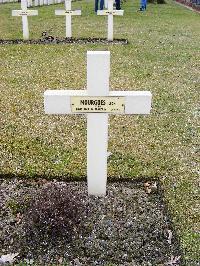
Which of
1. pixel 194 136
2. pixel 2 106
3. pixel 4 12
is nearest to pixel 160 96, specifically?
pixel 194 136

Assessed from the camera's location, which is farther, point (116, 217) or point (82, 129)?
point (82, 129)

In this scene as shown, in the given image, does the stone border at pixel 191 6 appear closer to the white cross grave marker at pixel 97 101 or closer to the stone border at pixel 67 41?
the stone border at pixel 67 41

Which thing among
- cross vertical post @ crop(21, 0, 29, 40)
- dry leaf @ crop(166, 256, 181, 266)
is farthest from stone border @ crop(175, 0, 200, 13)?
dry leaf @ crop(166, 256, 181, 266)

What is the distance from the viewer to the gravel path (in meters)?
3.59

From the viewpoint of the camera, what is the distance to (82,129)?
20.7ft

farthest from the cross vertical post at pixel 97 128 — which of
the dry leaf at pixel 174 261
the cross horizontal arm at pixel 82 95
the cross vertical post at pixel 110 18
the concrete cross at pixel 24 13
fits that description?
the concrete cross at pixel 24 13

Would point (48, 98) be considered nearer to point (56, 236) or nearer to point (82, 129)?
point (56, 236)

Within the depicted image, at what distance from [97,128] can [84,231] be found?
0.90 meters

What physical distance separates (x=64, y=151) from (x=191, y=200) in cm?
177

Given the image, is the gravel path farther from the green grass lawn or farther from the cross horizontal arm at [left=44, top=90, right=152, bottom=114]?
the cross horizontal arm at [left=44, top=90, right=152, bottom=114]

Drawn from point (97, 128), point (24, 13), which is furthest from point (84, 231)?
point (24, 13)

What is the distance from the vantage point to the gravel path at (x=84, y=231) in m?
3.59

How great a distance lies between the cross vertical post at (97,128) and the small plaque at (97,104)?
5 centimetres

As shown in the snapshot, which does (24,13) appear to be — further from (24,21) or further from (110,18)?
(110,18)
